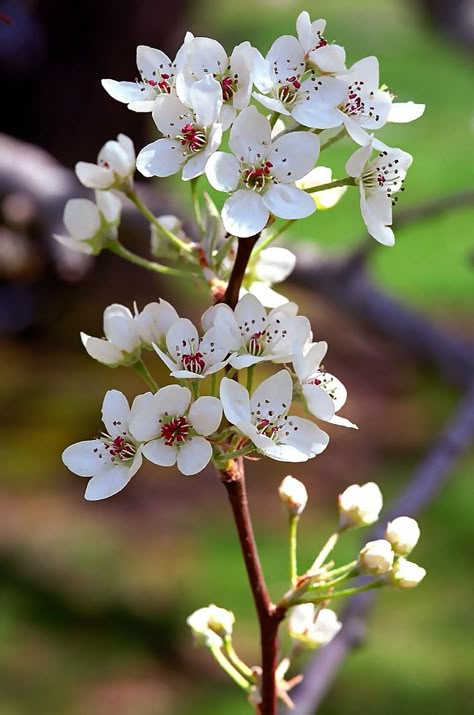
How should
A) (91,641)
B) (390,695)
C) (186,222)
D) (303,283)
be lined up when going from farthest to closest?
(91,641)
(390,695)
(303,283)
(186,222)

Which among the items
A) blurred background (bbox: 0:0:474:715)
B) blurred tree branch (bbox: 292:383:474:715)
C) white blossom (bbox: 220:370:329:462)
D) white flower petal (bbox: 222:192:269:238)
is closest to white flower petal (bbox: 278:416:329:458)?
white blossom (bbox: 220:370:329:462)

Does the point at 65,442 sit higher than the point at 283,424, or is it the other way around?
the point at 283,424

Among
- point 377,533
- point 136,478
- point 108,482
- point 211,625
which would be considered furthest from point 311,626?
point 136,478

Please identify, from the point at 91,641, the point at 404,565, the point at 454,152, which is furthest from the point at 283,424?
the point at 454,152

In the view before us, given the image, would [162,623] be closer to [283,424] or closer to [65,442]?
[65,442]

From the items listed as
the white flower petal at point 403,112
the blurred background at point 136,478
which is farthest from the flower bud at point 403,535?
the blurred background at point 136,478

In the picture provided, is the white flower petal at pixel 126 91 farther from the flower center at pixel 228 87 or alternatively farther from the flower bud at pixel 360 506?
the flower bud at pixel 360 506
